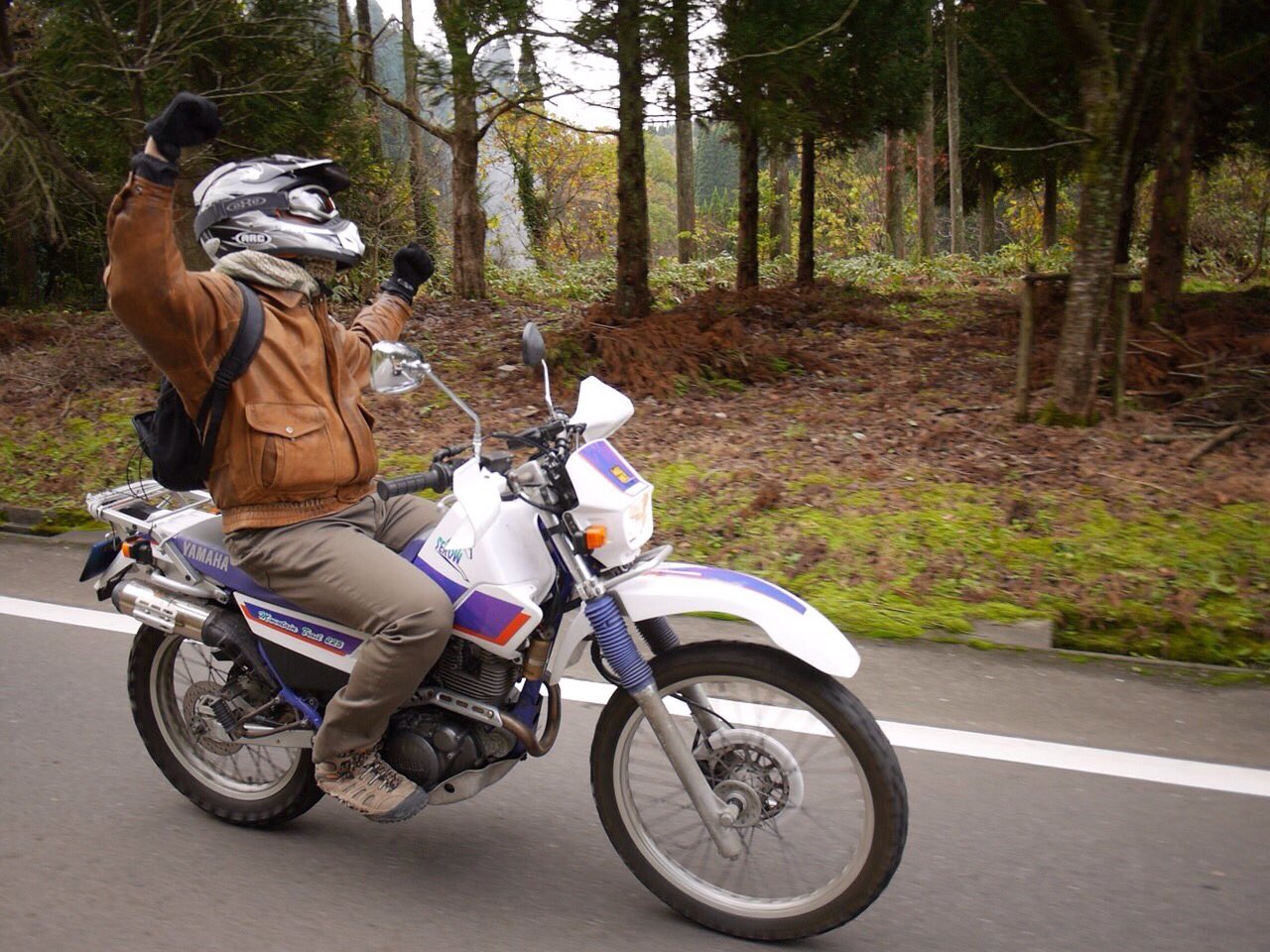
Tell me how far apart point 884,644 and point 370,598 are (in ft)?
9.45

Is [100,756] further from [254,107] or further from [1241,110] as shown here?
[1241,110]

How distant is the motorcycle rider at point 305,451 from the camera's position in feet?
9.75

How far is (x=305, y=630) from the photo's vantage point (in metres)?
3.24

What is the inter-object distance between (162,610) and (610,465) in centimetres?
157

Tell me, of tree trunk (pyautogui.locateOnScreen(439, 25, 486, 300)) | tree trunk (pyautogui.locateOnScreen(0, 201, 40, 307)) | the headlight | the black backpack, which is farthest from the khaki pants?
tree trunk (pyautogui.locateOnScreen(0, 201, 40, 307))

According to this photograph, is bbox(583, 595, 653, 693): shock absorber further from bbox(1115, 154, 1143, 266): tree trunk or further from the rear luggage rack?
bbox(1115, 154, 1143, 266): tree trunk

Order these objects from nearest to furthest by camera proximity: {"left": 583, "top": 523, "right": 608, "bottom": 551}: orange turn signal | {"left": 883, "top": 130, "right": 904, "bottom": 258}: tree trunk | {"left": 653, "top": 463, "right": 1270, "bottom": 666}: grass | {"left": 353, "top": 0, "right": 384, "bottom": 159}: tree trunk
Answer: {"left": 583, "top": 523, "right": 608, "bottom": 551}: orange turn signal
{"left": 653, "top": 463, "right": 1270, "bottom": 666}: grass
{"left": 353, "top": 0, "right": 384, "bottom": 159}: tree trunk
{"left": 883, "top": 130, "right": 904, "bottom": 258}: tree trunk

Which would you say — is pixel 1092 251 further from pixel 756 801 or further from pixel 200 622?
pixel 200 622

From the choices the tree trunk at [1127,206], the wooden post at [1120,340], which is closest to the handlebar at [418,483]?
the wooden post at [1120,340]

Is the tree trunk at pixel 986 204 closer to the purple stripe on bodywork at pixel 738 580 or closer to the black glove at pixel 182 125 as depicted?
the purple stripe on bodywork at pixel 738 580

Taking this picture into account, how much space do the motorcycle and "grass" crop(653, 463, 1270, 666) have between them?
7.71ft

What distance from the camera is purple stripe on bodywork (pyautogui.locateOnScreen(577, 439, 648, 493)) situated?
289 cm

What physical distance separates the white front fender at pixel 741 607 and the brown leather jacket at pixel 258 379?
0.86m

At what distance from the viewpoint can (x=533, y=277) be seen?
Result: 796 inches
